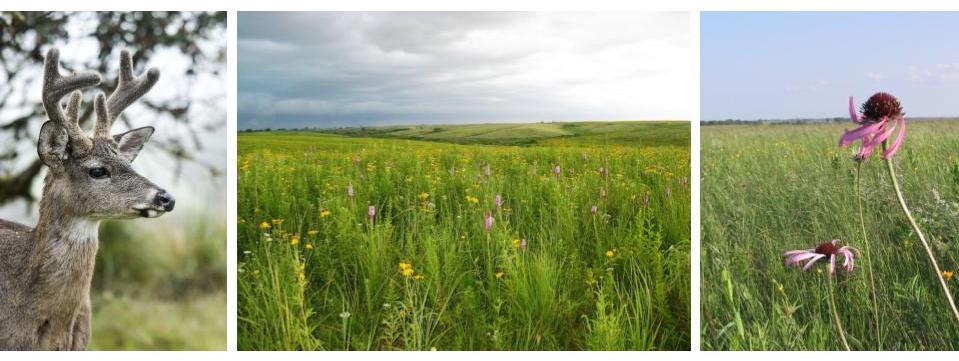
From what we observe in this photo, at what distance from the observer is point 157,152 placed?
3.48m

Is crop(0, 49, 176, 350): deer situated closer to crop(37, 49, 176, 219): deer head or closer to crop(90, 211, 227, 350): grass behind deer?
crop(37, 49, 176, 219): deer head

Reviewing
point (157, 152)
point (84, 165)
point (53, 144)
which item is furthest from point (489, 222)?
point (53, 144)

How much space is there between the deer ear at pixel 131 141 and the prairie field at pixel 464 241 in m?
0.43

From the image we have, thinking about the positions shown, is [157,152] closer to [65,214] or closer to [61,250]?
[65,214]

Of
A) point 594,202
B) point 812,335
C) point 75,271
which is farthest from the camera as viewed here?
point 594,202

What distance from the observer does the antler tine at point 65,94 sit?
309 centimetres

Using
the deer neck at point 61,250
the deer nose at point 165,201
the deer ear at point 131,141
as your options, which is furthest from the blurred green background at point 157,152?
the deer nose at point 165,201

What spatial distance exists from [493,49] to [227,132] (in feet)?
4.54

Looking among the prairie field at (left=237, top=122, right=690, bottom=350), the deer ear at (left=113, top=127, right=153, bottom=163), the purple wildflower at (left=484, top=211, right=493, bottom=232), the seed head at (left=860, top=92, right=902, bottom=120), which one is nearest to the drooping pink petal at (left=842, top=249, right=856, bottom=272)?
the seed head at (left=860, top=92, right=902, bottom=120)

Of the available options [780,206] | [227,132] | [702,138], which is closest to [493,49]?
[702,138]

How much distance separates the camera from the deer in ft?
10.1

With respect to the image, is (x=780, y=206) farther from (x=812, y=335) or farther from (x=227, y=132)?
(x=227, y=132)

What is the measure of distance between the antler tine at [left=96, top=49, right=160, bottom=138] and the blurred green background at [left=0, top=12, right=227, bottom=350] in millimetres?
96

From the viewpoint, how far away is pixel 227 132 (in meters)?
3.51
